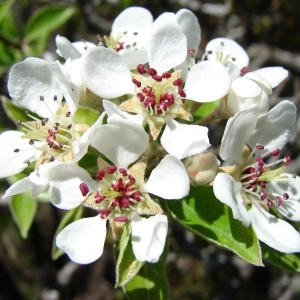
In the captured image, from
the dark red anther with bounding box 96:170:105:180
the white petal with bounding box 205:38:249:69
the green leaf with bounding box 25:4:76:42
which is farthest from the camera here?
the green leaf with bounding box 25:4:76:42

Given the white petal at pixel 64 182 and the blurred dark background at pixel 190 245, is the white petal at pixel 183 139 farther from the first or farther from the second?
the blurred dark background at pixel 190 245

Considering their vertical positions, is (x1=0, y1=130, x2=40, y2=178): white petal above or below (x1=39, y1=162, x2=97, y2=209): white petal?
below

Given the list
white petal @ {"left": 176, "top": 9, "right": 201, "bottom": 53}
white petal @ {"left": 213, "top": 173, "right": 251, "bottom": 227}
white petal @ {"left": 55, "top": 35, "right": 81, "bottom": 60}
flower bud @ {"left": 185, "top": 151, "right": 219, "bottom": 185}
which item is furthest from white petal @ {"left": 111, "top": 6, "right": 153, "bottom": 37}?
white petal @ {"left": 213, "top": 173, "right": 251, "bottom": 227}

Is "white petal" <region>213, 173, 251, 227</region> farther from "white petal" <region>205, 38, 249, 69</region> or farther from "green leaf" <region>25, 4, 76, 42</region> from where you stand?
"green leaf" <region>25, 4, 76, 42</region>

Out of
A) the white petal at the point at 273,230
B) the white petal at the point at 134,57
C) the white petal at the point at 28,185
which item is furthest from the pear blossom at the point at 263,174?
the white petal at the point at 28,185

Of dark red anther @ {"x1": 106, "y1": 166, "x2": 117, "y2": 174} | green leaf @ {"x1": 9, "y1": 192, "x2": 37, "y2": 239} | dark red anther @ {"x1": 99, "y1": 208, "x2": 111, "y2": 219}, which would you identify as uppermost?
dark red anther @ {"x1": 106, "y1": 166, "x2": 117, "y2": 174}

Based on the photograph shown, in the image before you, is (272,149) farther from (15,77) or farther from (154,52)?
(15,77)

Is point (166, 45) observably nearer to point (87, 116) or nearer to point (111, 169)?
point (111, 169)
